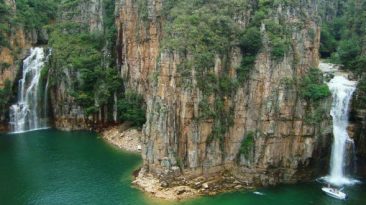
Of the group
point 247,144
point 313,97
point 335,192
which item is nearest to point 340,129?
point 313,97

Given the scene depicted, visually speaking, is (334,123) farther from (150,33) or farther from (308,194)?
(150,33)

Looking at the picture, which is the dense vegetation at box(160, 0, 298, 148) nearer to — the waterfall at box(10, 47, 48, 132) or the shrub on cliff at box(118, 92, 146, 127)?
the shrub on cliff at box(118, 92, 146, 127)

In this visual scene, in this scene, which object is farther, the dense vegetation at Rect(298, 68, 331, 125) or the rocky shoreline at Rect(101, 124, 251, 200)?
the dense vegetation at Rect(298, 68, 331, 125)

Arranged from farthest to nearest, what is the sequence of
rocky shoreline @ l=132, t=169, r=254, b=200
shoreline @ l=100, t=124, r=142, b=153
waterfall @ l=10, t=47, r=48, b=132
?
waterfall @ l=10, t=47, r=48, b=132, shoreline @ l=100, t=124, r=142, b=153, rocky shoreline @ l=132, t=169, r=254, b=200

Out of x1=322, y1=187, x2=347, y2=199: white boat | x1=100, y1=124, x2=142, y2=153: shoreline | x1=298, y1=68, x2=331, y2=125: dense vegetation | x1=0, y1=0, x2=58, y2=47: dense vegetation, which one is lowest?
x1=322, y1=187, x2=347, y2=199: white boat

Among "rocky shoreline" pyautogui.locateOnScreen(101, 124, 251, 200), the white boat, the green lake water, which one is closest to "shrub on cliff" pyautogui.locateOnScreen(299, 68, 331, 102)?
the green lake water

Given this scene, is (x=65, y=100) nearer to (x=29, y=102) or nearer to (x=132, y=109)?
(x=29, y=102)

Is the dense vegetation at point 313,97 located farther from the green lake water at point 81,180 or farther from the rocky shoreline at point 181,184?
the rocky shoreline at point 181,184
